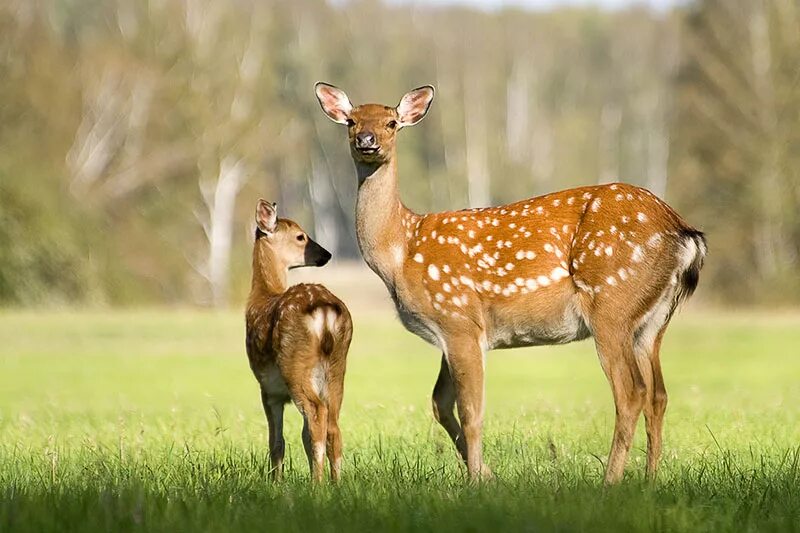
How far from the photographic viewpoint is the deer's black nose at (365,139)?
7.86 metres

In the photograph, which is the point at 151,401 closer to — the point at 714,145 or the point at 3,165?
the point at 3,165

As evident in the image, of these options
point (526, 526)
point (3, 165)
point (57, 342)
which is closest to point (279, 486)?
point (526, 526)

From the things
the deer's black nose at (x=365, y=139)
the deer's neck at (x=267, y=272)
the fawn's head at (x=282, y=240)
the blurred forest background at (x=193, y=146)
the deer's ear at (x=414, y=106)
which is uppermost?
the blurred forest background at (x=193, y=146)

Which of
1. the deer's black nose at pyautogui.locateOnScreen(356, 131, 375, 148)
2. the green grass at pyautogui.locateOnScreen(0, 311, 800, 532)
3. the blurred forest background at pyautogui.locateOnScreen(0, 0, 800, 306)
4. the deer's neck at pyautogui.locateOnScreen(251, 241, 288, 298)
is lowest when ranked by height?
the green grass at pyautogui.locateOnScreen(0, 311, 800, 532)

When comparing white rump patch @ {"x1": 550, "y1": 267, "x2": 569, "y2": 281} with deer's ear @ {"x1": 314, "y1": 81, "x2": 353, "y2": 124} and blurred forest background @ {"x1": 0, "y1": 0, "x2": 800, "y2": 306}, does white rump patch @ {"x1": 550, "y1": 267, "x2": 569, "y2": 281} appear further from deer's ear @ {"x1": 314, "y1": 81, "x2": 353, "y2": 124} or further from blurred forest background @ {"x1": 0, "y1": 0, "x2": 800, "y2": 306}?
blurred forest background @ {"x1": 0, "y1": 0, "x2": 800, "y2": 306}

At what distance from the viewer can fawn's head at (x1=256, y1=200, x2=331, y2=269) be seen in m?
9.23

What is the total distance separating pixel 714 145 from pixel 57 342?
2100 cm

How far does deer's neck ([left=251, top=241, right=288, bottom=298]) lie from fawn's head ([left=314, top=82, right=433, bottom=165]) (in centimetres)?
121

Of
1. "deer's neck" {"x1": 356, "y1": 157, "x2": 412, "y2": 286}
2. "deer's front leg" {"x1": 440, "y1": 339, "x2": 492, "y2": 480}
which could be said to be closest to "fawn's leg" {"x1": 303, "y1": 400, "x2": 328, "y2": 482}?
"deer's front leg" {"x1": 440, "y1": 339, "x2": 492, "y2": 480}

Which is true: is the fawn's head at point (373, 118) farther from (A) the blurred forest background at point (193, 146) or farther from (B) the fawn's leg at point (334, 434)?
(A) the blurred forest background at point (193, 146)

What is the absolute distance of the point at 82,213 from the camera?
33781 mm

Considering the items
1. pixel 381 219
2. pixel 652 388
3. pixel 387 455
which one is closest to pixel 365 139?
pixel 381 219

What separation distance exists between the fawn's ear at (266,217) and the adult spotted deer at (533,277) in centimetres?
121

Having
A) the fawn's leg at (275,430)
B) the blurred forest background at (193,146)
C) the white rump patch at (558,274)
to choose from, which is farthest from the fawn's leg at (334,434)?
the blurred forest background at (193,146)
